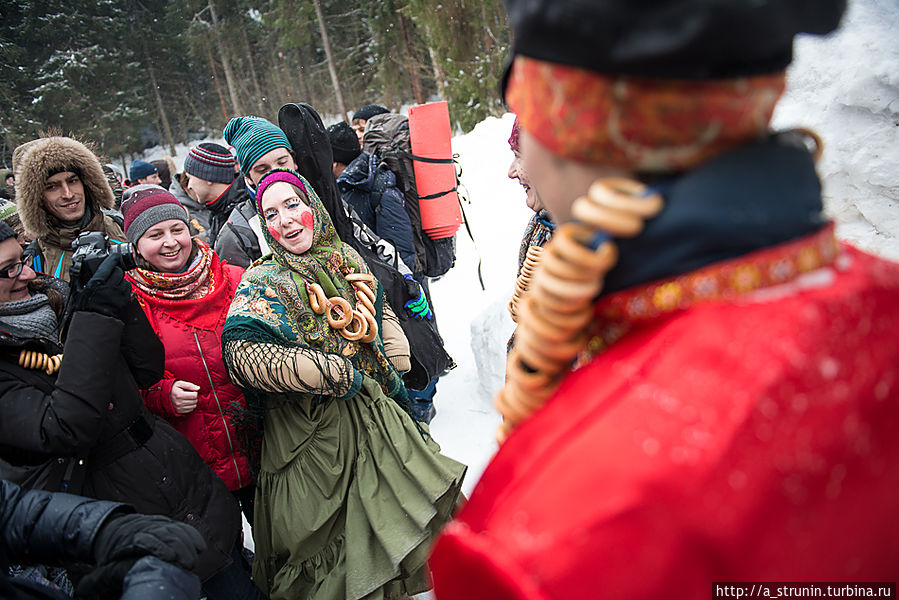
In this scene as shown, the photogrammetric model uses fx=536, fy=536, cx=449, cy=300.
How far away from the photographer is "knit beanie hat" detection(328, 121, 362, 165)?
15.2ft

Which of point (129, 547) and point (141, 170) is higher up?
point (141, 170)

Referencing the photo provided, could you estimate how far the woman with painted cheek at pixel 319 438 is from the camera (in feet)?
7.03

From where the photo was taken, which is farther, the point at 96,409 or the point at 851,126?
the point at 851,126

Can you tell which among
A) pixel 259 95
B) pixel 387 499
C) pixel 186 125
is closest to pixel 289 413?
pixel 387 499

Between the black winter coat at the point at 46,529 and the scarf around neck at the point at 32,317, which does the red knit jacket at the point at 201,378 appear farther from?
the black winter coat at the point at 46,529

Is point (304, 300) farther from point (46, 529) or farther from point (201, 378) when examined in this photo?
point (46, 529)

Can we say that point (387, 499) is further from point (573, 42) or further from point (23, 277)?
point (573, 42)

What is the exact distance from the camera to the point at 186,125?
87.1 feet

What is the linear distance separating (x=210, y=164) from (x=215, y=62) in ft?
79.6

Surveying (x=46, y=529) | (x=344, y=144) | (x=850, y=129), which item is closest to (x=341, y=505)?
(x=46, y=529)

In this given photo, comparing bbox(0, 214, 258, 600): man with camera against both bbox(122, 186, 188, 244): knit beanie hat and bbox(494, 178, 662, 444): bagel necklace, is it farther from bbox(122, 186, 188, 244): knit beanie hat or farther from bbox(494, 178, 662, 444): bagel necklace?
bbox(494, 178, 662, 444): bagel necklace

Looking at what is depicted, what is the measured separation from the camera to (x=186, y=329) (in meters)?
2.36

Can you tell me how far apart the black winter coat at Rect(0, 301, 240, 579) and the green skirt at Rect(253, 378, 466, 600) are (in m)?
0.22

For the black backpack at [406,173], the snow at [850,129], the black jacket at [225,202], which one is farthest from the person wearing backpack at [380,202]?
the snow at [850,129]
